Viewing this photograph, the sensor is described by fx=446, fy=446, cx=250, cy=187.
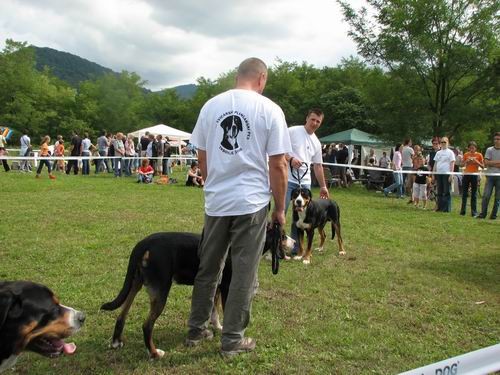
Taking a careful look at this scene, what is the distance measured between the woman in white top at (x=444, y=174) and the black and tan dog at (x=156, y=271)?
10526mm

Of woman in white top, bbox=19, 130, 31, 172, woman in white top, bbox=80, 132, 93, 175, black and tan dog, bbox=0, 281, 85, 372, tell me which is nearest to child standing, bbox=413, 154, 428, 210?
black and tan dog, bbox=0, 281, 85, 372

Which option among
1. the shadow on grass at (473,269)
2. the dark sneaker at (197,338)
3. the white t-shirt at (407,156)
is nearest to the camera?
the dark sneaker at (197,338)

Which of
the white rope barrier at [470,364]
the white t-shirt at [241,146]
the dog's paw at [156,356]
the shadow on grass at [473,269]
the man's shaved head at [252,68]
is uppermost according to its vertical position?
the man's shaved head at [252,68]

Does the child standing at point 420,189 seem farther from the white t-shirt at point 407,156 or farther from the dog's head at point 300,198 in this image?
the dog's head at point 300,198

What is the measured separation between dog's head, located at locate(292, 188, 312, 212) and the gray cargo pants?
10.0 ft

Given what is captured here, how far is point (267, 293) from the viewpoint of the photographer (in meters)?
4.98

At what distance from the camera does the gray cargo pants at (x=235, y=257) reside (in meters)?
3.38

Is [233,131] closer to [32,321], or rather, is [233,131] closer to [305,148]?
[32,321]

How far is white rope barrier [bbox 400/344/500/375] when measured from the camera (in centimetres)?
236

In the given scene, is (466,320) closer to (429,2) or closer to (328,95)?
(429,2)

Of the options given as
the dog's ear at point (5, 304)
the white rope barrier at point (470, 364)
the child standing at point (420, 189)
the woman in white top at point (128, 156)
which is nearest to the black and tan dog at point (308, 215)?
the white rope barrier at point (470, 364)

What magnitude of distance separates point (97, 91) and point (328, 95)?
37.6 m

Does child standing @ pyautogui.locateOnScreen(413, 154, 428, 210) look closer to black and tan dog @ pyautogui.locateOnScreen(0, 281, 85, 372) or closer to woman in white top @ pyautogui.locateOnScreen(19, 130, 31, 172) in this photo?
black and tan dog @ pyautogui.locateOnScreen(0, 281, 85, 372)

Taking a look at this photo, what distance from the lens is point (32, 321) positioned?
104 inches
